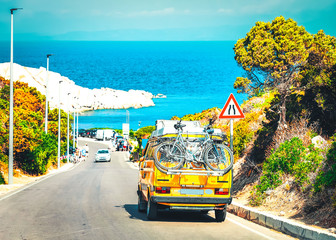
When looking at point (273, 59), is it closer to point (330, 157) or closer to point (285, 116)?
point (285, 116)

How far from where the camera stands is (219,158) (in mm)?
11797

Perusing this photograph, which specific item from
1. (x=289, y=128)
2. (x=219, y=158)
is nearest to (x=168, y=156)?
(x=219, y=158)

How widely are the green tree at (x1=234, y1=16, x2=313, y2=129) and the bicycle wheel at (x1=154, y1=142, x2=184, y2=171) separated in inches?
224

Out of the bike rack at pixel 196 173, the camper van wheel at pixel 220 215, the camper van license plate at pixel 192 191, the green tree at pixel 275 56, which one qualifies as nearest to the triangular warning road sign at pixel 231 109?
the green tree at pixel 275 56

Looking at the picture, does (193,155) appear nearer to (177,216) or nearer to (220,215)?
(220,215)

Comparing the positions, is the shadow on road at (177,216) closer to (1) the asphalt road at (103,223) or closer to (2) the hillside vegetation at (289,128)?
(1) the asphalt road at (103,223)

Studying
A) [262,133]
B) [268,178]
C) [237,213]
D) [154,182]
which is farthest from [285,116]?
[154,182]

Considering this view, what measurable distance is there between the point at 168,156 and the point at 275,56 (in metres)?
9.05

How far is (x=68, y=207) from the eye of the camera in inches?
604

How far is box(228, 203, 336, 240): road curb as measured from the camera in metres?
9.51

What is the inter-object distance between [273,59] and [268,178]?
21.1ft

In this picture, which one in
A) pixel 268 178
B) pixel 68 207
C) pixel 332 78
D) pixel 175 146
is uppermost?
pixel 332 78

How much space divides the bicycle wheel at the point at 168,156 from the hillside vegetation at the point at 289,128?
2.95 m

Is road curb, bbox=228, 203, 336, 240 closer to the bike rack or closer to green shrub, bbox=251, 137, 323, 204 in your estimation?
green shrub, bbox=251, 137, 323, 204
